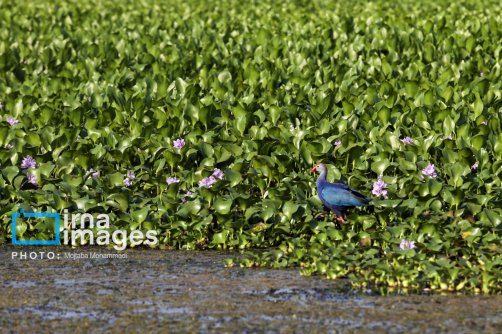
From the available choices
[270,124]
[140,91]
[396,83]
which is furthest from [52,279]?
[396,83]

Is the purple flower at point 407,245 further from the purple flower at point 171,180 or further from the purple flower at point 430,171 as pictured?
the purple flower at point 171,180

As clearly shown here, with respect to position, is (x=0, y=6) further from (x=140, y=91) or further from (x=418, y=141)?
(x=418, y=141)

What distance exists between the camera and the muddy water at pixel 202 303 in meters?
5.76

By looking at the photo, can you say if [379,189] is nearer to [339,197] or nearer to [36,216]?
[339,197]

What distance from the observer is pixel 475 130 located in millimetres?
8828

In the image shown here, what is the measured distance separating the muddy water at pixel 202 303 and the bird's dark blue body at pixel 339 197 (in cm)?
68

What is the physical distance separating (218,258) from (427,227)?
48.9 inches

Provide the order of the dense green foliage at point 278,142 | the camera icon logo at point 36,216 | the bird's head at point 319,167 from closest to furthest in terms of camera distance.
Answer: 1. the dense green foliage at point 278,142
2. the camera icon logo at point 36,216
3. the bird's head at point 319,167

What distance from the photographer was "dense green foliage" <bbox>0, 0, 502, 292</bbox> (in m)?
7.12

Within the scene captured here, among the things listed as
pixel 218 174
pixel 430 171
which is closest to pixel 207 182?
pixel 218 174

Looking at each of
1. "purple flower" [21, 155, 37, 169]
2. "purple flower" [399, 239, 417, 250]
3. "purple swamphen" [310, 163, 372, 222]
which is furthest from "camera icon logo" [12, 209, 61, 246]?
"purple flower" [399, 239, 417, 250]

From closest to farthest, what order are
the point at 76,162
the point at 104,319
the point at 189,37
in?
the point at 104,319
the point at 76,162
the point at 189,37

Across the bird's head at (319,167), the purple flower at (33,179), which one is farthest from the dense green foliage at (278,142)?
the bird's head at (319,167)

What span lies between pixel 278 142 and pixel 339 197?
146cm
